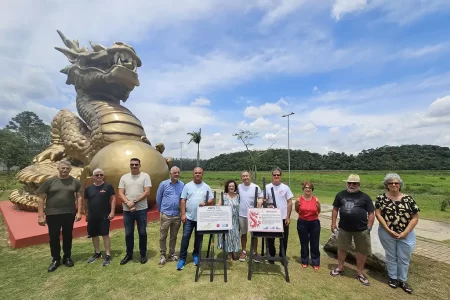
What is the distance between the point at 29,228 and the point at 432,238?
8946 mm

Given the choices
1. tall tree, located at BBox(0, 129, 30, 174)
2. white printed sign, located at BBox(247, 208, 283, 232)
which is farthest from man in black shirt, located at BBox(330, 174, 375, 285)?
tall tree, located at BBox(0, 129, 30, 174)

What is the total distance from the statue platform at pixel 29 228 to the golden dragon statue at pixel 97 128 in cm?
35

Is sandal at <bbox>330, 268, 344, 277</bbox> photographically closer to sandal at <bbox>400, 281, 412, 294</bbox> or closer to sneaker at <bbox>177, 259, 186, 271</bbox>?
sandal at <bbox>400, 281, 412, 294</bbox>

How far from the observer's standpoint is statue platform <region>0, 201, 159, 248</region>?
16.5 feet

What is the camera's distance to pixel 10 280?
3.68 meters

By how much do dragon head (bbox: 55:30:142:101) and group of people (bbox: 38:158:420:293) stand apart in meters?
4.75

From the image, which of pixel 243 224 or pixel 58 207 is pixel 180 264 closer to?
pixel 243 224

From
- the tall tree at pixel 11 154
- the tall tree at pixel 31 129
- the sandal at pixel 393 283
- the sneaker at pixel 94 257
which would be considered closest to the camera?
the sandal at pixel 393 283

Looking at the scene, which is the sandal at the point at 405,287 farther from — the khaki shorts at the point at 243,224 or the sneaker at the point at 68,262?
the sneaker at the point at 68,262

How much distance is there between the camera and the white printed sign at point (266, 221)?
12.5 ft

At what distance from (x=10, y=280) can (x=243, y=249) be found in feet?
11.0

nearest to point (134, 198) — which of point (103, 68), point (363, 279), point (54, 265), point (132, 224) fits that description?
point (132, 224)

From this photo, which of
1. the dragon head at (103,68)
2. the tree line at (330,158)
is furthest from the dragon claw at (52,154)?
the tree line at (330,158)

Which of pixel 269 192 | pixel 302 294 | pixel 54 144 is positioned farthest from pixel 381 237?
pixel 54 144
